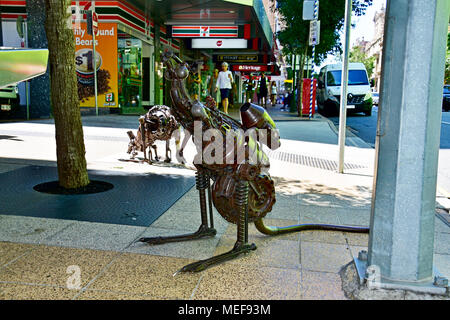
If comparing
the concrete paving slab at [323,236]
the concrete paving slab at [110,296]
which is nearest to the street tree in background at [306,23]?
the concrete paving slab at [323,236]

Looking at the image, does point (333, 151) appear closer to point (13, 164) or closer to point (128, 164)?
point (128, 164)

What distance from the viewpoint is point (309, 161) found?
314 inches

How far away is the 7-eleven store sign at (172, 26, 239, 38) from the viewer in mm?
20688

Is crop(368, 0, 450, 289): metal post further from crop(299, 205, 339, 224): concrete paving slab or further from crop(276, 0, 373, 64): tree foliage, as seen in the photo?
crop(276, 0, 373, 64): tree foliage

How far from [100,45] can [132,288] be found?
627 inches

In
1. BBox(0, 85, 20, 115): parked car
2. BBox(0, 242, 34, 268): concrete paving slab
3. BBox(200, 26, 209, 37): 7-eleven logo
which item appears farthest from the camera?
BBox(200, 26, 209, 37): 7-eleven logo

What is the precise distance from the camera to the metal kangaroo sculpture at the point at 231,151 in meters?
2.92

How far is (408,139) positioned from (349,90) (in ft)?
65.6

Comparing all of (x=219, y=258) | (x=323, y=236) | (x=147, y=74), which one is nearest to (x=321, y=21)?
(x=147, y=74)

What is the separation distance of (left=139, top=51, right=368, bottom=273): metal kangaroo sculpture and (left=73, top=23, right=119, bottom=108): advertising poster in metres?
14.8

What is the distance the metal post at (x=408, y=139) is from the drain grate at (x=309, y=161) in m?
4.80

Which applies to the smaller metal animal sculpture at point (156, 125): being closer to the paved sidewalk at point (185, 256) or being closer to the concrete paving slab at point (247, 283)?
the paved sidewalk at point (185, 256)

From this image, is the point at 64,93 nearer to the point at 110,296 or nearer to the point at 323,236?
the point at 110,296

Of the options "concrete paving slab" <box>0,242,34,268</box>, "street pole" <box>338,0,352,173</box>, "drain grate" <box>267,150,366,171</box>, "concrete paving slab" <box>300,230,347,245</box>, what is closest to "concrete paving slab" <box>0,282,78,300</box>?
"concrete paving slab" <box>0,242,34,268</box>
